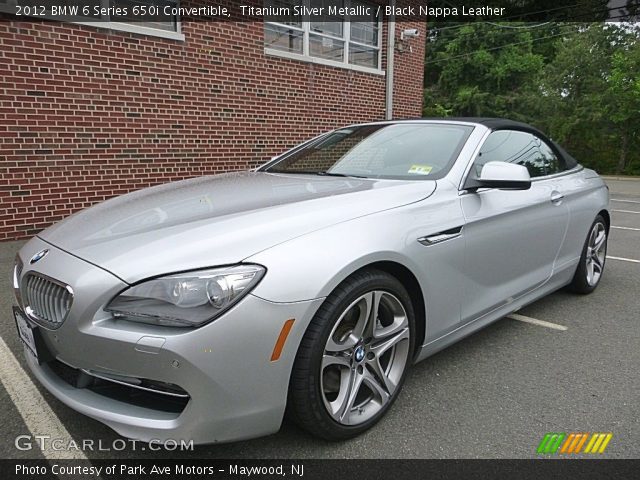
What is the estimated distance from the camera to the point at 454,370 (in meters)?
2.75

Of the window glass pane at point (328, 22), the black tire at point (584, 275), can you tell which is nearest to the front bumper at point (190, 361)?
the black tire at point (584, 275)

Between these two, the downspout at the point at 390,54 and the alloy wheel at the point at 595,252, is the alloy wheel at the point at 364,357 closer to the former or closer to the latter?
the alloy wheel at the point at 595,252

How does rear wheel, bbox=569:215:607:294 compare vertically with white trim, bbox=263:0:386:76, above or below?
below

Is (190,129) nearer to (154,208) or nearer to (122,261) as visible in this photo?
(154,208)

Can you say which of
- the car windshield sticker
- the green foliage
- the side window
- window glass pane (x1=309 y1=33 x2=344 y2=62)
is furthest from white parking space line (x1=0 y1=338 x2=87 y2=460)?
the green foliage

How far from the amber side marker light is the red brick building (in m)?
5.11

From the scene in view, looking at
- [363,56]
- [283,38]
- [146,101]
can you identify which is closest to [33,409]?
[146,101]

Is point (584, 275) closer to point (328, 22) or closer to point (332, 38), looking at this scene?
point (332, 38)

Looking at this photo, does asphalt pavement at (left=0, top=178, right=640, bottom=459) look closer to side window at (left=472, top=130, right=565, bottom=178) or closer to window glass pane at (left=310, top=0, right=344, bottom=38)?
side window at (left=472, top=130, right=565, bottom=178)

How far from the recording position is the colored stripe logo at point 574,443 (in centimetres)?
206

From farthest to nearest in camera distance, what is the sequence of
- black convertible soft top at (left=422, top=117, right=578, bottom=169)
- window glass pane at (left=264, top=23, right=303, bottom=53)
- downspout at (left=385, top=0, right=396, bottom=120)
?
downspout at (left=385, top=0, right=396, bottom=120) < window glass pane at (left=264, top=23, right=303, bottom=53) < black convertible soft top at (left=422, top=117, right=578, bottom=169)

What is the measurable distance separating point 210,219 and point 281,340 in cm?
63

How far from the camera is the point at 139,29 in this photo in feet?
21.0

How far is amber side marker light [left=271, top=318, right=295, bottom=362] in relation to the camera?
172 cm
